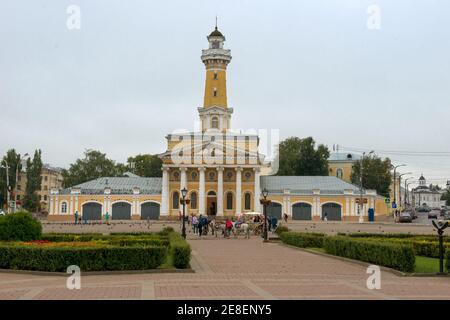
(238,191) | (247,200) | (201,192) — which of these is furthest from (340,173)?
(201,192)

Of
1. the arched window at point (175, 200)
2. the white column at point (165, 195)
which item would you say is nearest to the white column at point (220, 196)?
the arched window at point (175, 200)

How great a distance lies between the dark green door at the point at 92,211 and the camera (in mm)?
81750

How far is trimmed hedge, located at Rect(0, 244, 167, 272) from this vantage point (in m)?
19.1

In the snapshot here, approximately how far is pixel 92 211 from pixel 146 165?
3091 cm

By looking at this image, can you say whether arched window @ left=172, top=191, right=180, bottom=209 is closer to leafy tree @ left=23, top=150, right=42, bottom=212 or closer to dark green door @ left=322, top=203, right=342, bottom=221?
dark green door @ left=322, top=203, right=342, bottom=221

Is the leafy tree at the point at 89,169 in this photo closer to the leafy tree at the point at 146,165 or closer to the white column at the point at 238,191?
the leafy tree at the point at 146,165

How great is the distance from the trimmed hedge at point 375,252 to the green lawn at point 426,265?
0.71 m

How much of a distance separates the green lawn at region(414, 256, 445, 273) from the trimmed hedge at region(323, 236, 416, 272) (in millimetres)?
707

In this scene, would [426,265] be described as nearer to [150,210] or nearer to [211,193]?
[211,193]

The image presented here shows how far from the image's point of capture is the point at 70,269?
61.5 feet

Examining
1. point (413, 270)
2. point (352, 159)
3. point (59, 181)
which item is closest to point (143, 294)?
point (413, 270)

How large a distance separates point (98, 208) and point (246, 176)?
65.7 ft

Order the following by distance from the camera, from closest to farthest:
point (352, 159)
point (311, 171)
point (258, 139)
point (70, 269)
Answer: point (70, 269) → point (258, 139) → point (311, 171) → point (352, 159)
